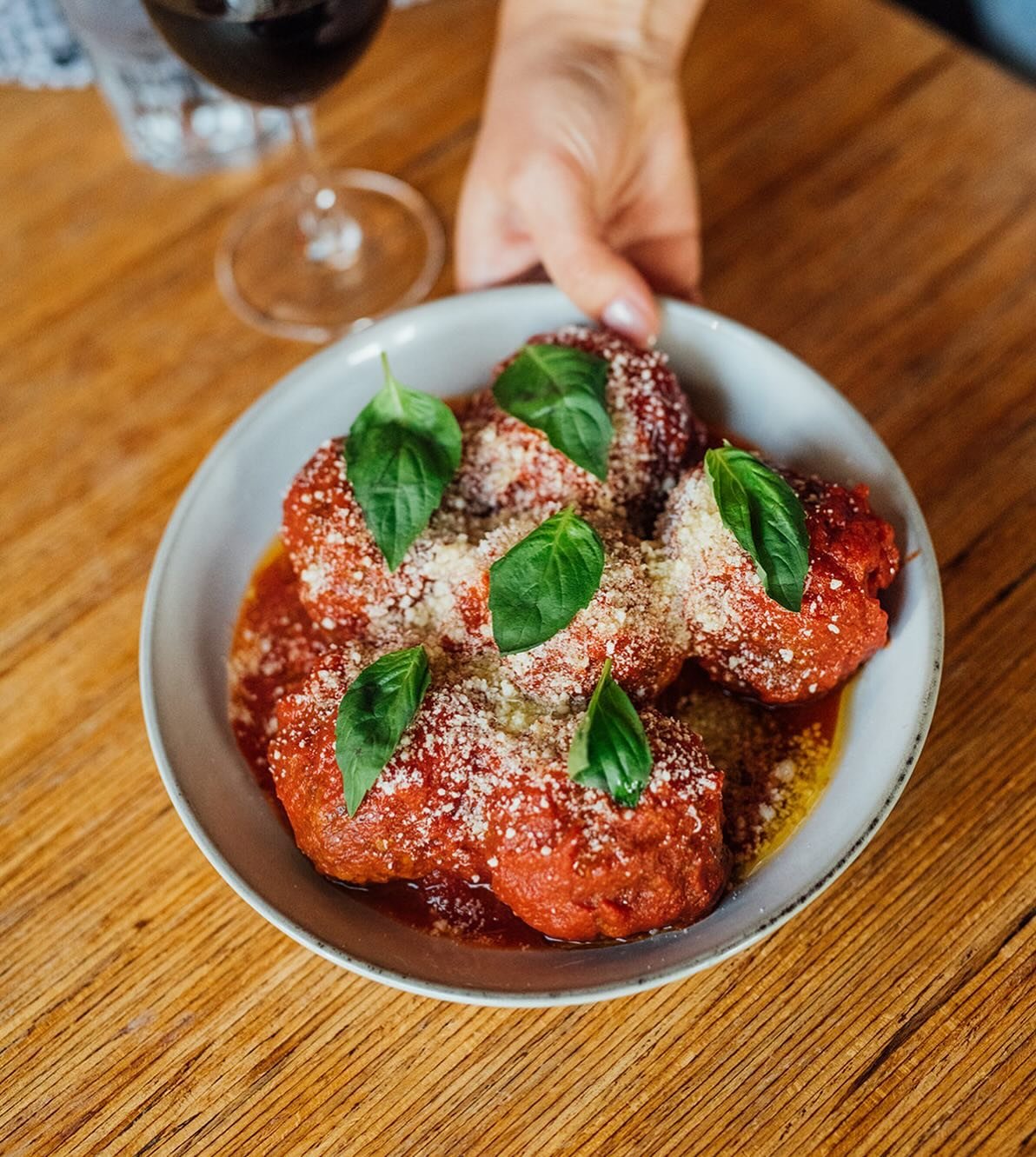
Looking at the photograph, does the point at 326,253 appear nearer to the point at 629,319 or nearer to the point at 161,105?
the point at 161,105

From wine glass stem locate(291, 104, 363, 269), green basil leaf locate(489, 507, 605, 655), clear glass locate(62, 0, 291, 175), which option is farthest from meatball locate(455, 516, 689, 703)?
clear glass locate(62, 0, 291, 175)

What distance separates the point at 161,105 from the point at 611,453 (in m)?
1.20

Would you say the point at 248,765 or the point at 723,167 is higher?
the point at 723,167

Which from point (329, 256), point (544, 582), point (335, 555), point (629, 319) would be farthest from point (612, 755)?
point (329, 256)

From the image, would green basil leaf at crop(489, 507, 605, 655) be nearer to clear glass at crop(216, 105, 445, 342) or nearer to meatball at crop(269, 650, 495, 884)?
meatball at crop(269, 650, 495, 884)

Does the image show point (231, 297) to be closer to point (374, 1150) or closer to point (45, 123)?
point (45, 123)

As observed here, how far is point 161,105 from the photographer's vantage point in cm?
204

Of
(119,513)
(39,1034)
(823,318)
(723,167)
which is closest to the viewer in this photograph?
(39,1034)

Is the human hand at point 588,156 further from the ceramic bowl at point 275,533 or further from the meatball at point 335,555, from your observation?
the meatball at point 335,555

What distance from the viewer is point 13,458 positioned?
176 centimetres

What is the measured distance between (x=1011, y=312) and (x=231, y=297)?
1.26m

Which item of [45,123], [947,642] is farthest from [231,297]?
[947,642]

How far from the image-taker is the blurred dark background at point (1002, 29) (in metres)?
2.23

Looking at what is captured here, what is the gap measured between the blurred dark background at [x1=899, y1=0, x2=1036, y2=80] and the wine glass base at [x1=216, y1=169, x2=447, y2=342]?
1233 mm
